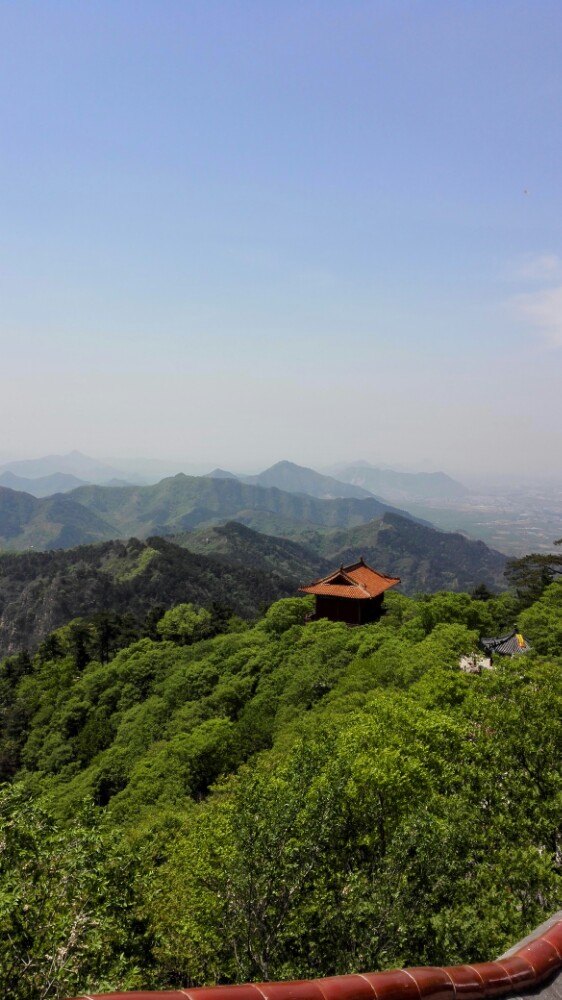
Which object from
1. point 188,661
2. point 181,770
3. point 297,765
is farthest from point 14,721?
point 297,765

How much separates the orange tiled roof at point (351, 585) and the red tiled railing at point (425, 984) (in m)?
Result: 45.3

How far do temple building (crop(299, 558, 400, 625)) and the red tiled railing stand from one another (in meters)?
45.4

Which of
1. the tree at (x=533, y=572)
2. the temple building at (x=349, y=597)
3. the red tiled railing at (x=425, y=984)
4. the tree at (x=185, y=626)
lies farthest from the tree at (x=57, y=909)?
the tree at (x=185, y=626)

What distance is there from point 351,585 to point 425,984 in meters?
48.3

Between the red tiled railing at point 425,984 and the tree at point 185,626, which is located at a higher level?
the red tiled railing at point 425,984

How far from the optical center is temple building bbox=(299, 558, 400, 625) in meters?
52.1

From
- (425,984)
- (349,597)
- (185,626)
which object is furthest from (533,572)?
(425,984)

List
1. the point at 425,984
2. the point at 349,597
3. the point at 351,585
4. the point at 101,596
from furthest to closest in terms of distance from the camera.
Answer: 1. the point at 101,596
2. the point at 351,585
3. the point at 349,597
4. the point at 425,984

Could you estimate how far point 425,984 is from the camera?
16.7 feet

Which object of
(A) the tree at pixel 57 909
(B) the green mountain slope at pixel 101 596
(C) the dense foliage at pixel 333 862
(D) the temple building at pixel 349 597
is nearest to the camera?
(A) the tree at pixel 57 909

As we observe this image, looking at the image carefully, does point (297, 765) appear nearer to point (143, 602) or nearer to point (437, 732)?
point (437, 732)

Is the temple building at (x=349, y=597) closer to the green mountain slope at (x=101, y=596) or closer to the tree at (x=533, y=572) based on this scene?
the tree at (x=533, y=572)

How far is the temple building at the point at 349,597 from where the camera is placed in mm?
52094

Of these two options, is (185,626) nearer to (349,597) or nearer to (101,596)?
(349,597)
